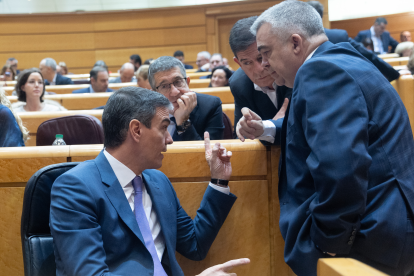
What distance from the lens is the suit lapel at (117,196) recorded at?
4.00 ft

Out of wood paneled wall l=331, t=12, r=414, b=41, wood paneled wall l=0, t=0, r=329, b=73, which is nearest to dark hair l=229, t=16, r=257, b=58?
wood paneled wall l=0, t=0, r=329, b=73

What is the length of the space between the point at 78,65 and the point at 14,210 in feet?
31.3

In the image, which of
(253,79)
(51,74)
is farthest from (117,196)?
(51,74)

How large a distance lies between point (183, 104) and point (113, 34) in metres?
8.85

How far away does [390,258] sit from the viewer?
1033 mm

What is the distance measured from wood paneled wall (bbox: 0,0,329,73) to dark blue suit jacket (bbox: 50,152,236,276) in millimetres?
9033

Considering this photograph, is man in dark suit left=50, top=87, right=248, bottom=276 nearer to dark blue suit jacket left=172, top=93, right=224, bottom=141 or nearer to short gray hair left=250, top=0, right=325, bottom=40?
short gray hair left=250, top=0, right=325, bottom=40

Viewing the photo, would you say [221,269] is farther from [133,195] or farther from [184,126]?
[184,126]

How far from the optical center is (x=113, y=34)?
10.2 meters

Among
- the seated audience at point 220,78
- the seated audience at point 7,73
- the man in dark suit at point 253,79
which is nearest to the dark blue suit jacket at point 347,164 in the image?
the man in dark suit at point 253,79

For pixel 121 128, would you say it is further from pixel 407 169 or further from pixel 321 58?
pixel 407 169

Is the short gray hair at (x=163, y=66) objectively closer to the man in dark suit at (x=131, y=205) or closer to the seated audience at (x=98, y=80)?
the man in dark suit at (x=131, y=205)

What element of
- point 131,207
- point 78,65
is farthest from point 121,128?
point 78,65

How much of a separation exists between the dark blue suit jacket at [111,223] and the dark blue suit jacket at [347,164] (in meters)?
0.38
